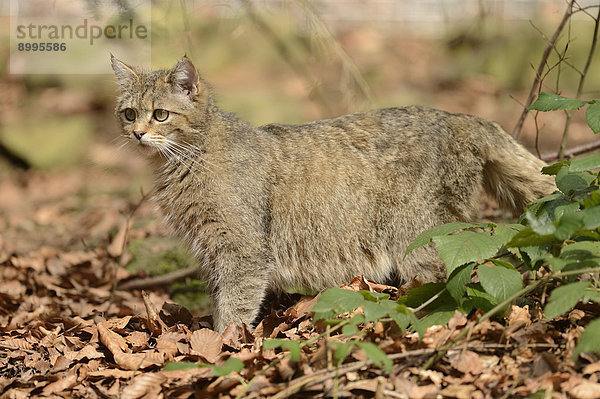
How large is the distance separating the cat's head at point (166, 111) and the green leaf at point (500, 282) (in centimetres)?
233

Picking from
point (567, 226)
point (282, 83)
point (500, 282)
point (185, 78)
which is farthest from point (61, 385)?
point (282, 83)

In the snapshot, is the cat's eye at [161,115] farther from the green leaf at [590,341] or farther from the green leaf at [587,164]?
the green leaf at [590,341]

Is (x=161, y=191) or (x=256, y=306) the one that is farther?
(x=161, y=191)

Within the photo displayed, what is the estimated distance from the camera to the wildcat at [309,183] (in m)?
4.23

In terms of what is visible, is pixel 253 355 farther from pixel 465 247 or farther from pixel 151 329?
pixel 465 247

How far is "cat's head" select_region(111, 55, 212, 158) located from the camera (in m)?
4.24

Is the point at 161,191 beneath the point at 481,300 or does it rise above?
above

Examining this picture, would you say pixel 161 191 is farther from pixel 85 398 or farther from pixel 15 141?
pixel 15 141

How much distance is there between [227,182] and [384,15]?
1096 cm

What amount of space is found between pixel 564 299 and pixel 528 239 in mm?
344

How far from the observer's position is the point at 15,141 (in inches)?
410

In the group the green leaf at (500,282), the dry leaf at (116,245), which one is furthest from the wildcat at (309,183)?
the dry leaf at (116,245)

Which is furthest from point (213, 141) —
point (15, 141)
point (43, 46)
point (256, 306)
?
point (15, 141)

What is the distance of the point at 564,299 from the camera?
267cm
